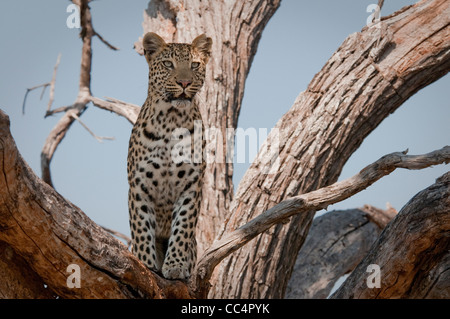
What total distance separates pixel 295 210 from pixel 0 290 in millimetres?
2369

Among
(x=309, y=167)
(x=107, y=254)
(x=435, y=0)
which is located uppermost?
(x=435, y=0)

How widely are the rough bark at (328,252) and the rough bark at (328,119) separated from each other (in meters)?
1.38

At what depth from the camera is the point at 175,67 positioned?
19.9 ft

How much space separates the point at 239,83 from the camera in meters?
8.52

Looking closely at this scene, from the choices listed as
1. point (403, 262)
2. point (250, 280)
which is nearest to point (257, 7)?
point (250, 280)

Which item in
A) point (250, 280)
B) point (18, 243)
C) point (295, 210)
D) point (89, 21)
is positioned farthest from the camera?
point (89, 21)

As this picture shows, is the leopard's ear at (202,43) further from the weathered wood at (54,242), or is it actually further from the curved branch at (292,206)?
the weathered wood at (54,242)

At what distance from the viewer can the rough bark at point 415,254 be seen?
17.4 ft

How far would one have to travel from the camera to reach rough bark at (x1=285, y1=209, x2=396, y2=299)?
8.88m

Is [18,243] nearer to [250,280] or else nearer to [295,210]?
[295,210]

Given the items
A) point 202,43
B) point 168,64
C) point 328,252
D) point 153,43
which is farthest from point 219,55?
point 328,252

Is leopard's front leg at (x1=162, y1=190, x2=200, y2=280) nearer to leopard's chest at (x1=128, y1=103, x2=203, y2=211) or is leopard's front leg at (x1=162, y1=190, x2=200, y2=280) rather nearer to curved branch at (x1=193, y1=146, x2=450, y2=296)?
leopard's chest at (x1=128, y1=103, x2=203, y2=211)

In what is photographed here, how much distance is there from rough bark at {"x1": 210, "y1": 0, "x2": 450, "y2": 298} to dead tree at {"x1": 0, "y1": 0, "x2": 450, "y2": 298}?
1 cm

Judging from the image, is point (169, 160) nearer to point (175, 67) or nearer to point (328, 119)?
point (175, 67)
